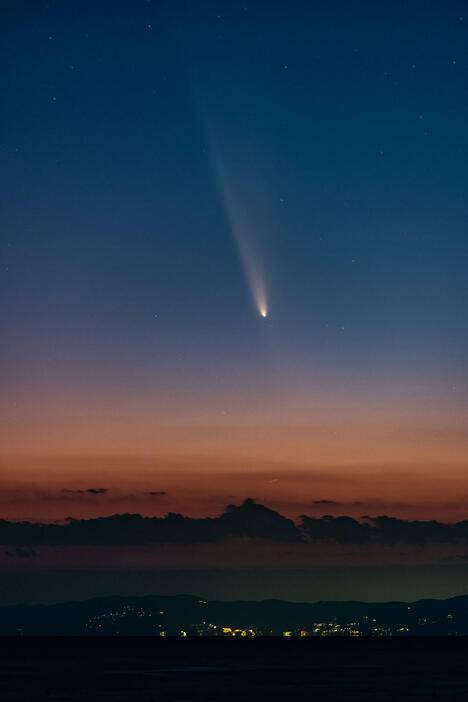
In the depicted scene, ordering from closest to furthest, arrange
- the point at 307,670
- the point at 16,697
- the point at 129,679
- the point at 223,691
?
the point at 16,697 < the point at 223,691 < the point at 129,679 < the point at 307,670

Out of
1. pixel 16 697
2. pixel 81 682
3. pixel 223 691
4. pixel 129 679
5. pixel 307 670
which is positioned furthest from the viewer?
pixel 307 670

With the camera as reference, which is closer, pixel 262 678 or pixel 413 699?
→ pixel 413 699

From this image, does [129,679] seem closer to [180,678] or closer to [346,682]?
[180,678]

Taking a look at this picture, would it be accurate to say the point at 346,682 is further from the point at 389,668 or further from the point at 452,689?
the point at 389,668

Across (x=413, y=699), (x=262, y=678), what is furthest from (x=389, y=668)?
(x=413, y=699)

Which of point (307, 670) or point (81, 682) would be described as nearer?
point (81, 682)

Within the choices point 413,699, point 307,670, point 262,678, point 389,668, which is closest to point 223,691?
point 413,699

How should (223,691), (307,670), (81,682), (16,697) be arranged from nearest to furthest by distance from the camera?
(16,697) → (223,691) → (81,682) → (307,670)
